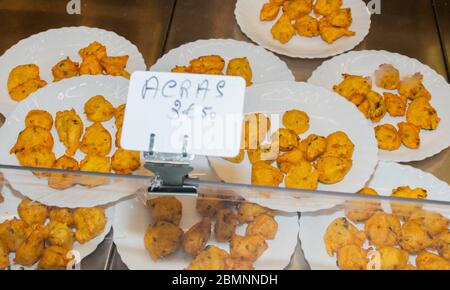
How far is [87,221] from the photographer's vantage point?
0.98m

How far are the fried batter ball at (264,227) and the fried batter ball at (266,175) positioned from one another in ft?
0.55

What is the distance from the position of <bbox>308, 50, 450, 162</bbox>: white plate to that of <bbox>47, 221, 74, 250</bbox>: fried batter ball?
31.0 inches

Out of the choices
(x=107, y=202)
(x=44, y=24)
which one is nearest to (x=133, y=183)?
(x=107, y=202)

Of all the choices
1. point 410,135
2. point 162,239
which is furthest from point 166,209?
point 410,135

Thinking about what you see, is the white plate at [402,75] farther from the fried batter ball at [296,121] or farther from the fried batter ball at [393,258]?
the fried batter ball at [393,258]

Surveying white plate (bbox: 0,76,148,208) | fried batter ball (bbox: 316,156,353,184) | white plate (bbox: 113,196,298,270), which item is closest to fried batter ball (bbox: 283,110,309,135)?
fried batter ball (bbox: 316,156,353,184)

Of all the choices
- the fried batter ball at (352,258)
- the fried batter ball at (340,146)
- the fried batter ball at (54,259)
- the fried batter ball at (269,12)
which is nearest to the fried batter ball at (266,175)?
the fried batter ball at (340,146)

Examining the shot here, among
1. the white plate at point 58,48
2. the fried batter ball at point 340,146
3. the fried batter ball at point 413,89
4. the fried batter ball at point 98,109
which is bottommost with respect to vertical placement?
the fried batter ball at point 340,146

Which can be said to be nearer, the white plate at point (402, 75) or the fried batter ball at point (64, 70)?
the white plate at point (402, 75)

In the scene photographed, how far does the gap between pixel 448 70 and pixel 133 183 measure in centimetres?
106

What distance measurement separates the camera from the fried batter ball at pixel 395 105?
1359 mm

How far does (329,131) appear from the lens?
51.4 inches

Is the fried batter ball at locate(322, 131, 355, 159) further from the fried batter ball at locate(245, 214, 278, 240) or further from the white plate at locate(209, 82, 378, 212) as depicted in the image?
the fried batter ball at locate(245, 214, 278, 240)
